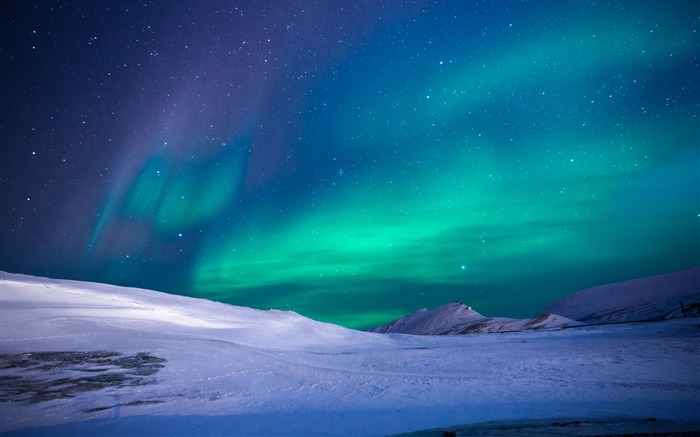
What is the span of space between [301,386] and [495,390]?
12.6 ft

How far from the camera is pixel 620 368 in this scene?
8.29 m

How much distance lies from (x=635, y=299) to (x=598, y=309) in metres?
6.68

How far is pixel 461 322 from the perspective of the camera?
227ft

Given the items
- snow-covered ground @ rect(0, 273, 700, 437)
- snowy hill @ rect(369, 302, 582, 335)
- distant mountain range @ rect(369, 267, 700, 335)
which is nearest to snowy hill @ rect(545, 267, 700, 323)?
distant mountain range @ rect(369, 267, 700, 335)

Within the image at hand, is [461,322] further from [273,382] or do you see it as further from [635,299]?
[273,382]

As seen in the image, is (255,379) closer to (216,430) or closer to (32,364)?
(216,430)

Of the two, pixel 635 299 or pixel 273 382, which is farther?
pixel 635 299

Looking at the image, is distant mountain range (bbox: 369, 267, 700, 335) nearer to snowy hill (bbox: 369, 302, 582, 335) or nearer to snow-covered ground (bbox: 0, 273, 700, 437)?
snowy hill (bbox: 369, 302, 582, 335)

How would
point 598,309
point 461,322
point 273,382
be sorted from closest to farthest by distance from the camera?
point 273,382, point 461,322, point 598,309

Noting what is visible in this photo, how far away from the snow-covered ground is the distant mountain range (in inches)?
1606

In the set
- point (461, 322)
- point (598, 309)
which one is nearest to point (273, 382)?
point (461, 322)

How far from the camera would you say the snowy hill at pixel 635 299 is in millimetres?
56406

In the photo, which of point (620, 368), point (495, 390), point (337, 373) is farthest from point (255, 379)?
point (620, 368)

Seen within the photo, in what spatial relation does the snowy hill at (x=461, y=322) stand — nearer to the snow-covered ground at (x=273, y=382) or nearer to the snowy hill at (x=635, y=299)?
the snowy hill at (x=635, y=299)
